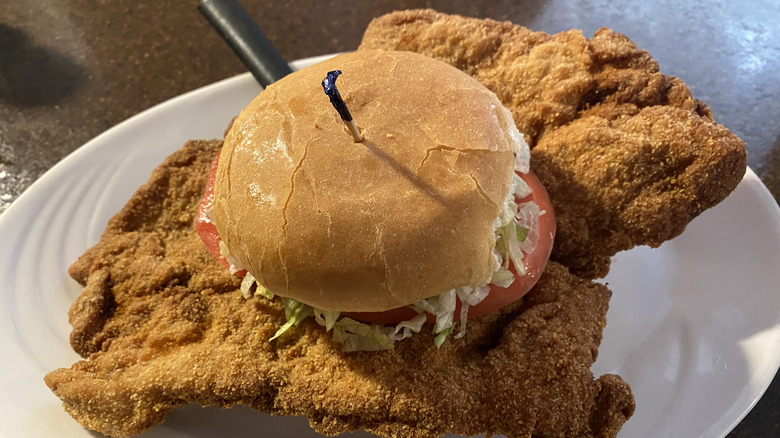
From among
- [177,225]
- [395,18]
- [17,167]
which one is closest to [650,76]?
[395,18]

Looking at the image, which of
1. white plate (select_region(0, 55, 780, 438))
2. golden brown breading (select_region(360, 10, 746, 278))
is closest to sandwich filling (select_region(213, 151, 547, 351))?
golden brown breading (select_region(360, 10, 746, 278))

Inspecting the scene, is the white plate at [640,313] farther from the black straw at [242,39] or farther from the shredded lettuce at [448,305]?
the black straw at [242,39]

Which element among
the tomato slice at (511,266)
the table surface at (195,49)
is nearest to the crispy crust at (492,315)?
the tomato slice at (511,266)

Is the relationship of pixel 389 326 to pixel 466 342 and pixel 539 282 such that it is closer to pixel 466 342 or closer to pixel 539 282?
pixel 466 342

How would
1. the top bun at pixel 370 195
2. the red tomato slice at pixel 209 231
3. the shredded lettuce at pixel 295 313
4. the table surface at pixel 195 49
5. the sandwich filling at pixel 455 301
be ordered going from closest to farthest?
the top bun at pixel 370 195 < the sandwich filling at pixel 455 301 < the shredded lettuce at pixel 295 313 < the red tomato slice at pixel 209 231 < the table surface at pixel 195 49

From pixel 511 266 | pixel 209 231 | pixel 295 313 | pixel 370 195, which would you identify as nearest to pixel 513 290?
pixel 511 266

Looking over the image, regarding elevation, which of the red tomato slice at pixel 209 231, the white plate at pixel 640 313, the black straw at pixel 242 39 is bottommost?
the white plate at pixel 640 313

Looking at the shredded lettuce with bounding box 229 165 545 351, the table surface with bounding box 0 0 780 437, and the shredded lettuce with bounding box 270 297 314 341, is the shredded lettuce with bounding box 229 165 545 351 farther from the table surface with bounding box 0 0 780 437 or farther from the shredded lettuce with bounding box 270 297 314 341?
the table surface with bounding box 0 0 780 437
